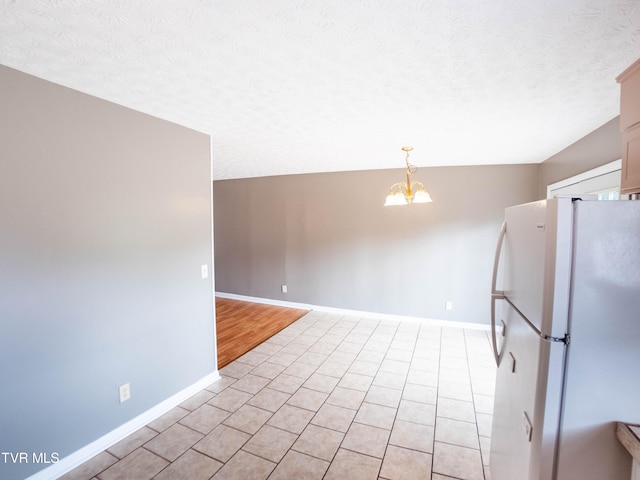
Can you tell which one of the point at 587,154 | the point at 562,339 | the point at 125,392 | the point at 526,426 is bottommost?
the point at 125,392

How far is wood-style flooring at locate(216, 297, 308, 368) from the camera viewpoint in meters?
3.50

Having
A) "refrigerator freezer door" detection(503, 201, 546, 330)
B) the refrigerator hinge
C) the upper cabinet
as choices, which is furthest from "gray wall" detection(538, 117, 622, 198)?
the refrigerator hinge

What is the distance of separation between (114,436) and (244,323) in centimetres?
241

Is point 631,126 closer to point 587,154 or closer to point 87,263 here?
point 587,154

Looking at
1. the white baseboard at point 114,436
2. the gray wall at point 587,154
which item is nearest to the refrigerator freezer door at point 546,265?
the gray wall at point 587,154

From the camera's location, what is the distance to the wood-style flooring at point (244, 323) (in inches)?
138

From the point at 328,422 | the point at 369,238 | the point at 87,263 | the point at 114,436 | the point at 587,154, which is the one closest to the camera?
the point at 87,263

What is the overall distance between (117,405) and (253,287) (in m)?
3.50

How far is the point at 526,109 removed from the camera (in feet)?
6.55

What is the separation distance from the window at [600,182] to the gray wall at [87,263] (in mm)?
3221

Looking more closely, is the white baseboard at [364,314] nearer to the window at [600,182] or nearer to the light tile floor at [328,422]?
the light tile floor at [328,422]

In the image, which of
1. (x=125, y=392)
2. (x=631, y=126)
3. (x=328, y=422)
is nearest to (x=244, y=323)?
(x=125, y=392)

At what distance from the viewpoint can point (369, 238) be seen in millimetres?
4465

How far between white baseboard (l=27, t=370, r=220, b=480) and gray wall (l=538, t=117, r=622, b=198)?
12.9 feet
